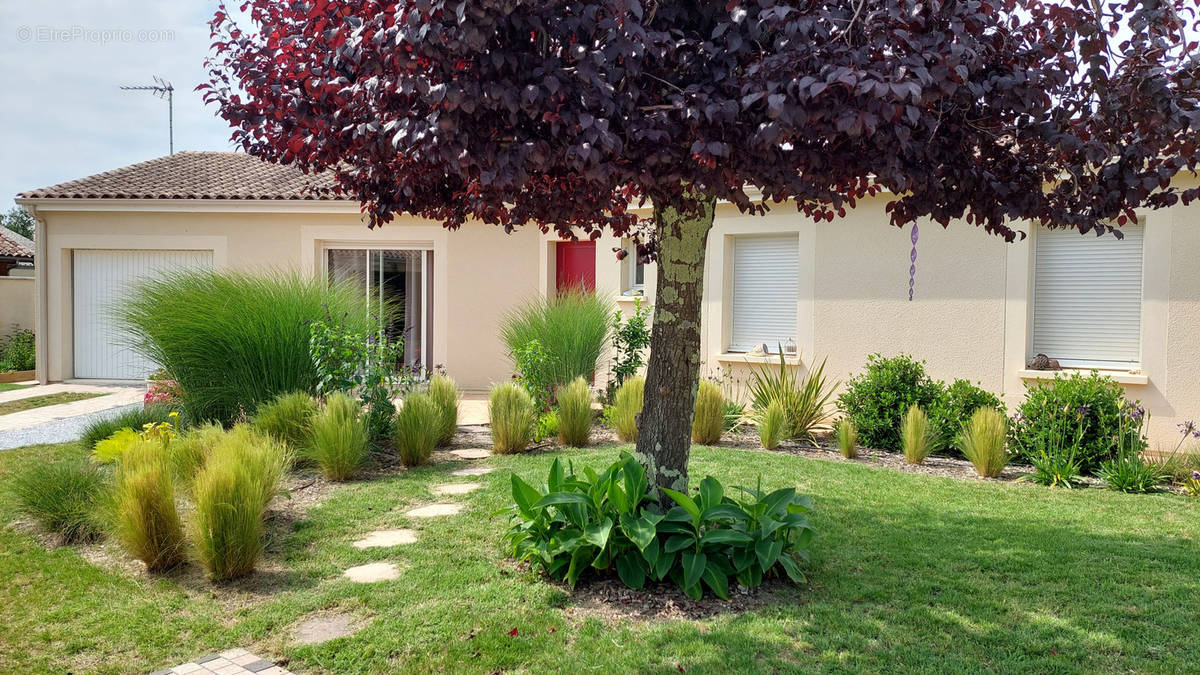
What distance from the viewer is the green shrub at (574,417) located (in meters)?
7.73

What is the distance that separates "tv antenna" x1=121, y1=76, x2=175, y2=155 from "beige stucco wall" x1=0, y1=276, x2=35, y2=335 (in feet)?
14.4

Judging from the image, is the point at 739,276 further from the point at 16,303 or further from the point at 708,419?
the point at 16,303

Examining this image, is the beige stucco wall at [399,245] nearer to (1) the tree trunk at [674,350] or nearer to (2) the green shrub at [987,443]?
(2) the green shrub at [987,443]

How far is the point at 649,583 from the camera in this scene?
391 cm

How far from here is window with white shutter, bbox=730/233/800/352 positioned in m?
9.55

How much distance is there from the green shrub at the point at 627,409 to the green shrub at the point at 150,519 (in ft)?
14.6

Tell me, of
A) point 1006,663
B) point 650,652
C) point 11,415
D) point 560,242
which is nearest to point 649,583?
point 650,652

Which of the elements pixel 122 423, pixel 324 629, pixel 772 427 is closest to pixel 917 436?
pixel 772 427

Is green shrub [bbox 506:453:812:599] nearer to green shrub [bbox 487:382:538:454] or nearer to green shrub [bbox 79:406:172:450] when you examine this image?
green shrub [bbox 487:382:538:454]

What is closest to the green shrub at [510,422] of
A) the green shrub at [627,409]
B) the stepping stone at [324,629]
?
the green shrub at [627,409]

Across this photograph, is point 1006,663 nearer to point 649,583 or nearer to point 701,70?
point 649,583

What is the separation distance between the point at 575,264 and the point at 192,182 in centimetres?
655

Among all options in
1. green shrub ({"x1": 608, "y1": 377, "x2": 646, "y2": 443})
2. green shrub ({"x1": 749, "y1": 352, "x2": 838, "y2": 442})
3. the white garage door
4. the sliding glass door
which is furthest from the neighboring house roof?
green shrub ({"x1": 749, "y1": 352, "x2": 838, "y2": 442})

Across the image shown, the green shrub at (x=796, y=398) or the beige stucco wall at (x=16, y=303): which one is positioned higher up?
the beige stucco wall at (x=16, y=303)
